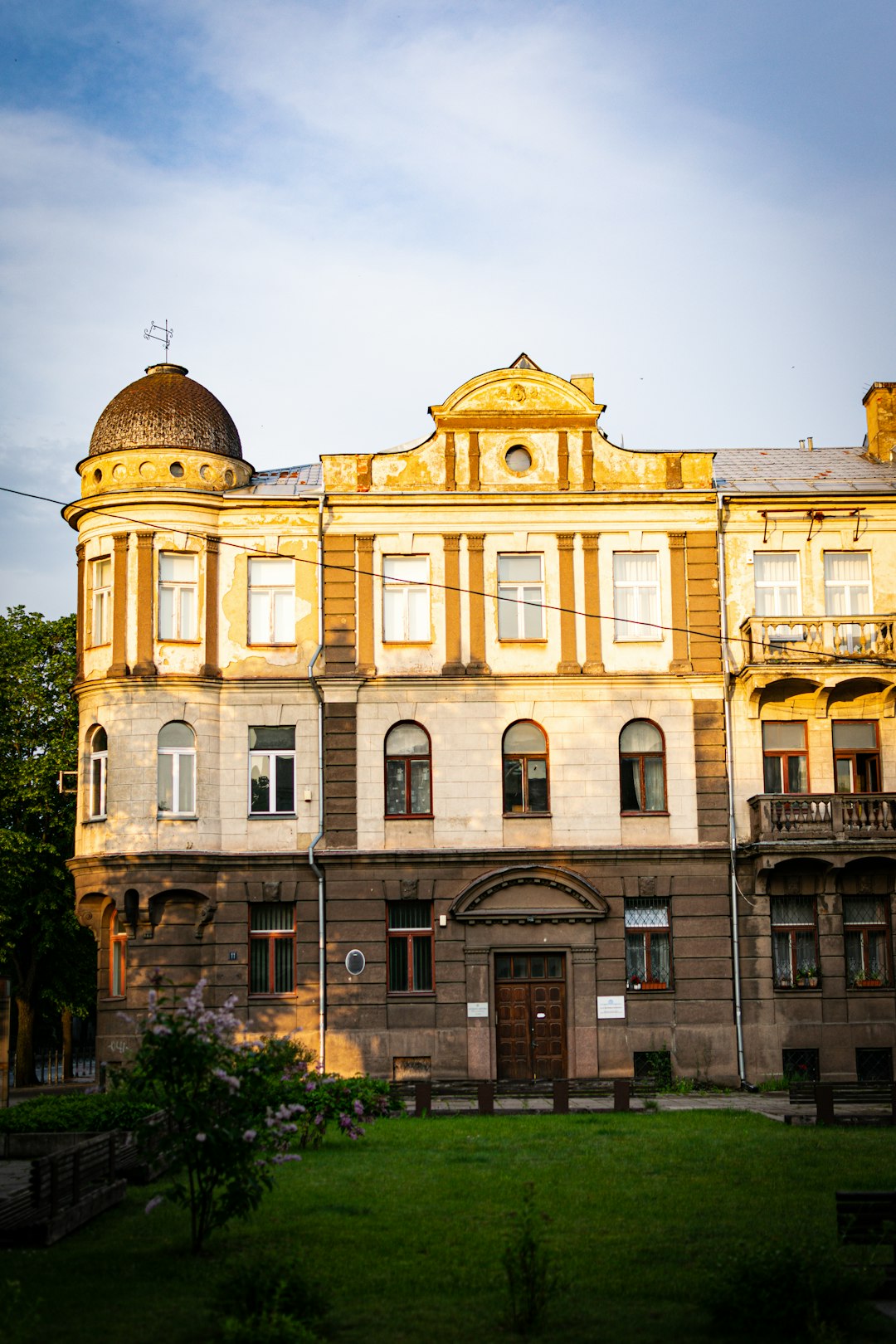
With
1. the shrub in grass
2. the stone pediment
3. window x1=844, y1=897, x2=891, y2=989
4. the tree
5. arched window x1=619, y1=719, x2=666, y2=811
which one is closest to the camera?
the shrub in grass

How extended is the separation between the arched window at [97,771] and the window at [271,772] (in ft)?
11.5

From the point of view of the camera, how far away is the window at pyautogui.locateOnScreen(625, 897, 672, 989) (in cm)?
3666

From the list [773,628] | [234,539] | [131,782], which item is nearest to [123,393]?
[234,539]

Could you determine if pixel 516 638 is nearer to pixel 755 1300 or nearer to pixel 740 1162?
pixel 740 1162

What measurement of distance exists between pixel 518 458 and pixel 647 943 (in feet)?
40.4

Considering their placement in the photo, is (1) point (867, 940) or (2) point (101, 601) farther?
(2) point (101, 601)

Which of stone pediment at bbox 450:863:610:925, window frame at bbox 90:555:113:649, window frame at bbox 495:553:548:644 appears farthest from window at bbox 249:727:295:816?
window frame at bbox 495:553:548:644

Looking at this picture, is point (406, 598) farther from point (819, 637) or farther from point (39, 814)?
point (39, 814)

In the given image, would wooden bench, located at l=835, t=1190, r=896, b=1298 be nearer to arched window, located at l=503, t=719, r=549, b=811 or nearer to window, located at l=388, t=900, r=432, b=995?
window, located at l=388, t=900, r=432, b=995

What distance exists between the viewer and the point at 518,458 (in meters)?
38.6

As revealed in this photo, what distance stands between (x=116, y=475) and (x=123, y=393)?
2.58 meters

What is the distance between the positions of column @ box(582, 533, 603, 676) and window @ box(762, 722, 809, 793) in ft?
14.8

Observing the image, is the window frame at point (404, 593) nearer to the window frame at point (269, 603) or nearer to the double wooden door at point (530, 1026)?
the window frame at point (269, 603)

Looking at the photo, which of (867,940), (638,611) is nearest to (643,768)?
(638,611)
